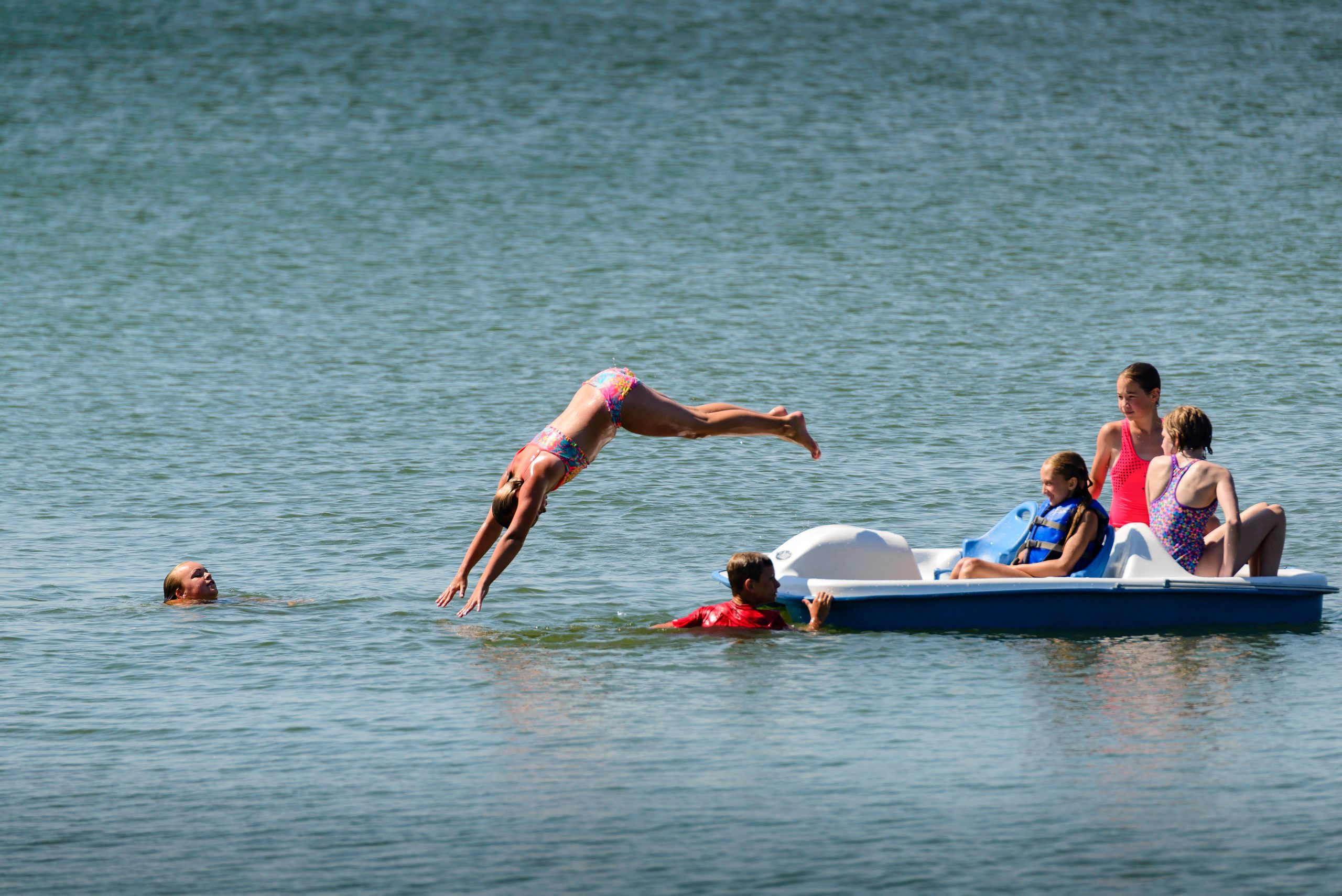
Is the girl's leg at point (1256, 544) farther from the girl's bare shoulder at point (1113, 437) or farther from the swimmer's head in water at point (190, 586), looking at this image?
the swimmer's head in water at point (190, 586)

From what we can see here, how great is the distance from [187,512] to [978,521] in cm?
592

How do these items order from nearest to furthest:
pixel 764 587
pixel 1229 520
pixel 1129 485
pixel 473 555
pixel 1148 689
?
pixel 1148 689 → pixel 1229 520 → pixel 764 587 → pixel 473 555 → pixel 1129 485

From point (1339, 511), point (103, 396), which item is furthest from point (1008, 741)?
point (103, 396)

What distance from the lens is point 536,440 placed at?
9922 mm

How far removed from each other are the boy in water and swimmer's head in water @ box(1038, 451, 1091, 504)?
4.17ft

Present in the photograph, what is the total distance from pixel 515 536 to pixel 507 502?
0.84ft

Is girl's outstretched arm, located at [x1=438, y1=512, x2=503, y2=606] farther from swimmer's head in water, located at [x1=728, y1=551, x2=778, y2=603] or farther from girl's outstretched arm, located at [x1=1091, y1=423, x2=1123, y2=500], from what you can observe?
girl's outstretched arm, located at [x1=1091, y1=423, x2=1123, y2=500]

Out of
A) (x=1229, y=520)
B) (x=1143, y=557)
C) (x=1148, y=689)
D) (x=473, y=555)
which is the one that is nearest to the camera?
(x=1148, y=689)

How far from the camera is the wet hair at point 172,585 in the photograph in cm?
1071

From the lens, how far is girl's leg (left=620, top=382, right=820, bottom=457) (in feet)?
32.1

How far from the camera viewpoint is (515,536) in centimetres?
956

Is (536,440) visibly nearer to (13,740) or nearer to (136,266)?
(13,740)

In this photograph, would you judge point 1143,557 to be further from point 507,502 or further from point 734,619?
point 507,502

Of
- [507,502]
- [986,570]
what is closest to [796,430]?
[986,570]
